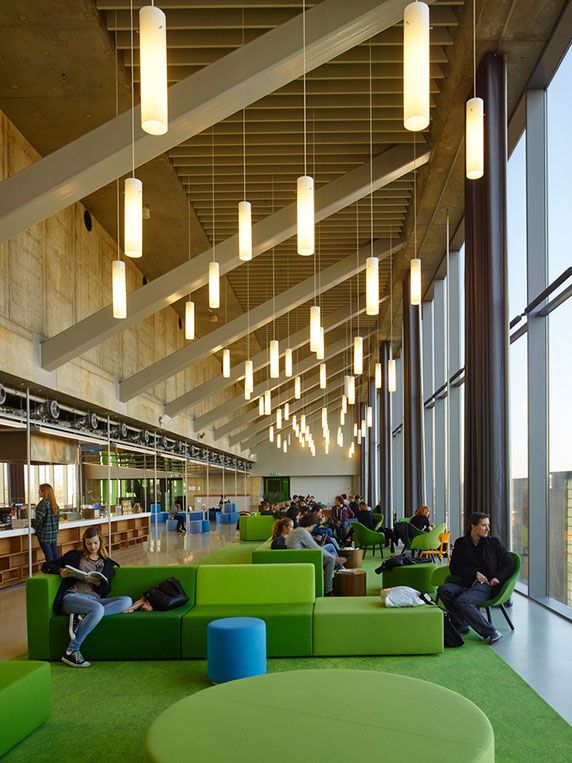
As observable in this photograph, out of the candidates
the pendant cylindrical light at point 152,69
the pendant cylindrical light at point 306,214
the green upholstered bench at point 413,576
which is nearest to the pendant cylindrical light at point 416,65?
the pendant cylindrical light at point 152,69

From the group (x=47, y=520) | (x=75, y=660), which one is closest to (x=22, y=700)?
(x=75, y=660)

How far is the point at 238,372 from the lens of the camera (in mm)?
18453

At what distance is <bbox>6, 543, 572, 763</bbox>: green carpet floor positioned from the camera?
12.3 feet

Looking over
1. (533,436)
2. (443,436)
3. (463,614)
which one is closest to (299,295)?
(443,436)

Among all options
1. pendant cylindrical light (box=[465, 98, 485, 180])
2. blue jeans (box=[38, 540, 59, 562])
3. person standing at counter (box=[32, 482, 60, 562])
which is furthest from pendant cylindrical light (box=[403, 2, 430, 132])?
blue jeans (box=[38, 540, 59, 562])

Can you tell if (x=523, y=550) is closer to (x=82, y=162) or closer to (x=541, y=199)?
Answer: (x=541, y=199)

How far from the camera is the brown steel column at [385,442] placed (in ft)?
72.1

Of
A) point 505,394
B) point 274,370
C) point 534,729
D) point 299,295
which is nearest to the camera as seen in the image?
point 534,729

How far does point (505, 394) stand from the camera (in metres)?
7.49

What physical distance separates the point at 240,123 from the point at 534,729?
7.46 m

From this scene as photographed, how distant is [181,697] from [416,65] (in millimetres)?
3763

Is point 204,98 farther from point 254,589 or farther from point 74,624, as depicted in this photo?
point 74,624

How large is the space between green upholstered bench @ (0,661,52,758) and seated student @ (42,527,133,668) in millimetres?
1281

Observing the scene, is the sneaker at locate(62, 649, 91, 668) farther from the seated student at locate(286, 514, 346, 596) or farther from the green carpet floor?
the seated student at locate(286, 514, 346, 596)
